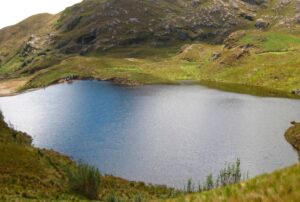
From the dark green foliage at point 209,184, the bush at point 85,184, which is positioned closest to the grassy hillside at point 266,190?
the bush at point 85,184

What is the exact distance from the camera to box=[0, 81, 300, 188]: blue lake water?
332ft

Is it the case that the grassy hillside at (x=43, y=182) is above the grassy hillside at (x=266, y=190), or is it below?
below

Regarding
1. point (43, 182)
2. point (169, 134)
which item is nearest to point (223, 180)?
point (43, 182)

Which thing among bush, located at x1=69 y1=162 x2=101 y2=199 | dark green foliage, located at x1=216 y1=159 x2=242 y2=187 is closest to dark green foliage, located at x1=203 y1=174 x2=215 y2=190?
dark green foliage, located at x1=216 y1=159 x2=242 y2=187

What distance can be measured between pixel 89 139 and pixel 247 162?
51.9 meters

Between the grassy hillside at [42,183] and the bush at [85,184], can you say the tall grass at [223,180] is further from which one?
the bush at [85,184]

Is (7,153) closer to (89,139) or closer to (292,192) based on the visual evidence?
(89,139)

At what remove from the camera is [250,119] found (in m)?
152

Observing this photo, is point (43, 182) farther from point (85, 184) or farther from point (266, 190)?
point (266, 190)

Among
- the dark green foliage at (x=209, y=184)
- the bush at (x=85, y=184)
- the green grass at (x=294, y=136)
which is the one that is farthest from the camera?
the green grass at (x=294, y=136)

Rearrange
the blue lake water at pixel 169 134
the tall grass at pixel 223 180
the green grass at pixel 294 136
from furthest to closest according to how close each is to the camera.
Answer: the green grass at pixel 294 136 → the blue lake water at pixel 169 134 → the tall grass at pixel 223 180

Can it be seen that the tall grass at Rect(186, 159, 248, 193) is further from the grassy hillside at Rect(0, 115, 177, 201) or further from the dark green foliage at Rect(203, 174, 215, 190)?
the grassy hillside at Rect(0, 115, 177, 201)

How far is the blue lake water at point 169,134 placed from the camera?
101m

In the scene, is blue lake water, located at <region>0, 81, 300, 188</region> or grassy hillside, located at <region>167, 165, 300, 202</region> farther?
blue lake water, located at <region>0, 81, 300, 188</region>
